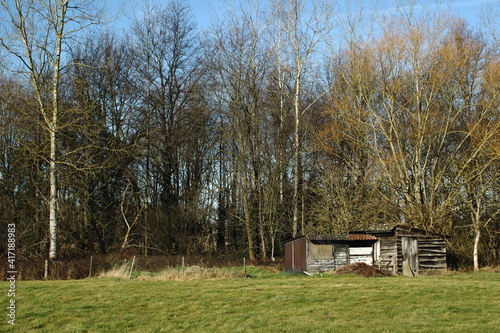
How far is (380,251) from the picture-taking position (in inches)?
1041

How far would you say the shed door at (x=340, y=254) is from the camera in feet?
85.8

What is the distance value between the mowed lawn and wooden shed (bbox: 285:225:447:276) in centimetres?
745

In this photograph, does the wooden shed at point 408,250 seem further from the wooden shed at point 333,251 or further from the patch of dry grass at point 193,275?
the patch of dry grass at point 193,275

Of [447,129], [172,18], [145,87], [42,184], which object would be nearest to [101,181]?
[42,184]

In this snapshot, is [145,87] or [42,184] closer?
[42,184]

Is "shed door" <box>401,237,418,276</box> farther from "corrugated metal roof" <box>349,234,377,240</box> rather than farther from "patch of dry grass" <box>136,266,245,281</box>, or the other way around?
"patch of dry grass" <box>136,266,245,281</box>

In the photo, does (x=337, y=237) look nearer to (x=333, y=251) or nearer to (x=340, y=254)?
(x=333, y=251)

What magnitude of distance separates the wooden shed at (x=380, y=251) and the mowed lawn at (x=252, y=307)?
7.45m

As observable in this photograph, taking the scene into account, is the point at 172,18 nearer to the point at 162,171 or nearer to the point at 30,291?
the point at 162,171

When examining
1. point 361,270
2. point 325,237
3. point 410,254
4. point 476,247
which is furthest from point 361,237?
point 476,247

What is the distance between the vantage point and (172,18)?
40.3m

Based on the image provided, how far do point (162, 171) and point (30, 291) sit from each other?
2248cm

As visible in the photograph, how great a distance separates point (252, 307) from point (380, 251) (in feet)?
46.5

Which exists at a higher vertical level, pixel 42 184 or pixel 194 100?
pixel 194 100
